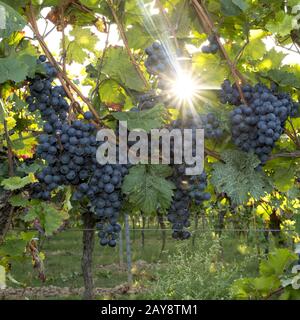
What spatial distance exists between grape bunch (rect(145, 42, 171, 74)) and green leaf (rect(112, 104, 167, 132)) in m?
0.18

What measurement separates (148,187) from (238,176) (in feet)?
1.22

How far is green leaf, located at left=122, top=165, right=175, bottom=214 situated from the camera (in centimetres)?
222

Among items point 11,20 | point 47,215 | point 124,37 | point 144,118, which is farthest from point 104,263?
point 11,20

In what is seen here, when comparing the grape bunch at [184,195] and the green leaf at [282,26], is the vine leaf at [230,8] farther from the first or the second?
the grape bunch at [184,195]

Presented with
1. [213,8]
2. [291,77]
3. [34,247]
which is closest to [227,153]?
[291,77]

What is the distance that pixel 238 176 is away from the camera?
89.2 inches

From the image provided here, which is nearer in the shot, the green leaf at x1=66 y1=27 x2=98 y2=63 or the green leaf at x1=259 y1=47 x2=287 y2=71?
the green leaf at x1=259 y1=47 x2=287 y2=71

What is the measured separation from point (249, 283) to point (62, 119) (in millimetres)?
1013

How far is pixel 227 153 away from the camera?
7.47 feet

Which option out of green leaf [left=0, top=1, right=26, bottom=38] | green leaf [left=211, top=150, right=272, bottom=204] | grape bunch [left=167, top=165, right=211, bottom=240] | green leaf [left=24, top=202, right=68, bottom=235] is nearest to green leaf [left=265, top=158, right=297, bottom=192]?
green leaf [left=211, top=150, right=272, bottom=204]

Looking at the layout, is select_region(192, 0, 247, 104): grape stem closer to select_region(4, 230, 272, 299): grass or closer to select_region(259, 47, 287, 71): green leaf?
select_region(259, 47, 287, 71): green leaf
